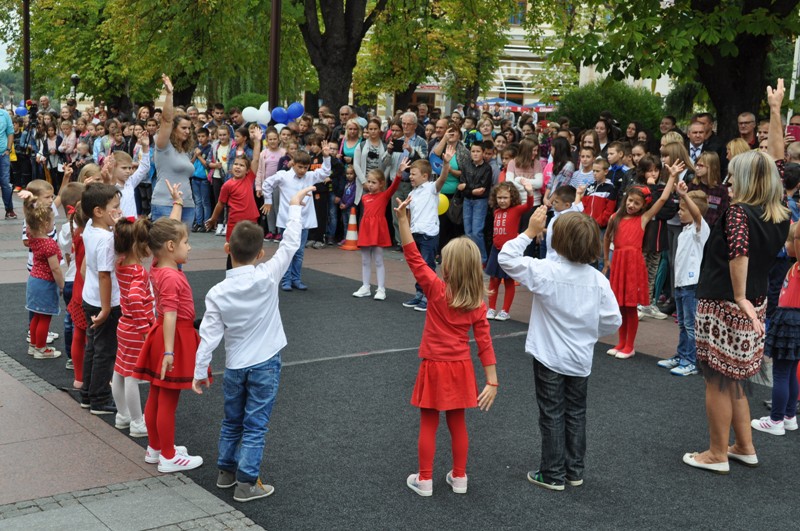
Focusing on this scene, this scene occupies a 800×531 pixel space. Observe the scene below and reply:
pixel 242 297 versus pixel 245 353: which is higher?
pixel 242 297

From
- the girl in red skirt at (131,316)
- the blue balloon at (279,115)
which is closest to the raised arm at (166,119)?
the girl in red skirt at (131,316)

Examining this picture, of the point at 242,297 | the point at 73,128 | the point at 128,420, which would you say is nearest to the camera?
the point at 242,297

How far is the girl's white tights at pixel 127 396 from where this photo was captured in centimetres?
584

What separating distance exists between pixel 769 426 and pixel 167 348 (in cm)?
412

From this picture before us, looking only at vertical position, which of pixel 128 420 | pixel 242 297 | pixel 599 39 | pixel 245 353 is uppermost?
pixel 599 39

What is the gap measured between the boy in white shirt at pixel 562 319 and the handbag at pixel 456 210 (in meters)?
7.91

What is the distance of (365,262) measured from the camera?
428 inches

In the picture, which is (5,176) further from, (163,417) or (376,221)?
(163,417)

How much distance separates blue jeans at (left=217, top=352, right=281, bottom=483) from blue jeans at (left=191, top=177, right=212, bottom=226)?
1230 centimetres

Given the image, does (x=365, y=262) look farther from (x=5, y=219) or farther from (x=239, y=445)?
(x=5, y=219)

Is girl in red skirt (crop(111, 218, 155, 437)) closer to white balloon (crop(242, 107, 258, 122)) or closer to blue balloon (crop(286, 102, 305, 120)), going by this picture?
blue balloon (crop(286, 102, 305, 120))

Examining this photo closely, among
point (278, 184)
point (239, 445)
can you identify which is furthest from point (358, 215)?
point (239, 445)

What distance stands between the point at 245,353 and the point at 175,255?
2.91ft

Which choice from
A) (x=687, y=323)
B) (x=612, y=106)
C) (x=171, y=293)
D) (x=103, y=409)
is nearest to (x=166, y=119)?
(x=103, y=409)
